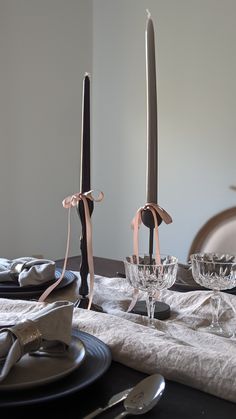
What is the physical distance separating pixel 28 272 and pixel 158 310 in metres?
0.29

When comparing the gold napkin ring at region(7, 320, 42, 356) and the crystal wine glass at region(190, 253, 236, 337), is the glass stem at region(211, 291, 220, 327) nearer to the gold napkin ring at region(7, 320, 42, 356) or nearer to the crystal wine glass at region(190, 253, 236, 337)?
the crystal wine glass at region(190, 253, 236, 337)

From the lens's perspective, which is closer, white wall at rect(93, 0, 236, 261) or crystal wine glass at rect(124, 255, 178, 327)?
crystal wine glass at rect(124, 255, 178, 327)

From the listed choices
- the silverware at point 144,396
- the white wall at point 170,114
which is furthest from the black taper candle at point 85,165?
the white wall at point 170,114

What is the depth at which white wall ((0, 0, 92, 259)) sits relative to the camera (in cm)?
228

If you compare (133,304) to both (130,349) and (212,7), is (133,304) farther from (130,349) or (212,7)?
(212,7)

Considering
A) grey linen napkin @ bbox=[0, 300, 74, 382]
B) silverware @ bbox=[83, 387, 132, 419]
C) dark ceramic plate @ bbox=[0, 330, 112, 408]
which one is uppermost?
grey linen napkin @ bbox=[0, 300, 74, 382]

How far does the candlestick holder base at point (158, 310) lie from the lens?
0.89 meters

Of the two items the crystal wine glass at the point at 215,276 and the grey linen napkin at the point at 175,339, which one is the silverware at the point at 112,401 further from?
the crystal wine glass at the point at 215,276

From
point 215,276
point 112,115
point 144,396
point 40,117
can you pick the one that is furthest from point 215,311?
point 112,115

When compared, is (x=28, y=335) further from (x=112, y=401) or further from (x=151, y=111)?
(x=151, y=111)

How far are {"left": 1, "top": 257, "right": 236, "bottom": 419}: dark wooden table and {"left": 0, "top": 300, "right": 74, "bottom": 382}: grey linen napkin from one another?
59 millimetres

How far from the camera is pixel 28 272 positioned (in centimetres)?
101

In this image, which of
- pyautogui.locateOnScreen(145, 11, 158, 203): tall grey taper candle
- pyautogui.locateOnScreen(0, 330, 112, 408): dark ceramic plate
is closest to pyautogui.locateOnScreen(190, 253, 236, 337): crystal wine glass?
pyautogui.locateOnScreen(145, 11, 158, 203): tall grey taper candle

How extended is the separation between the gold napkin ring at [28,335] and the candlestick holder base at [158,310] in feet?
1.09
